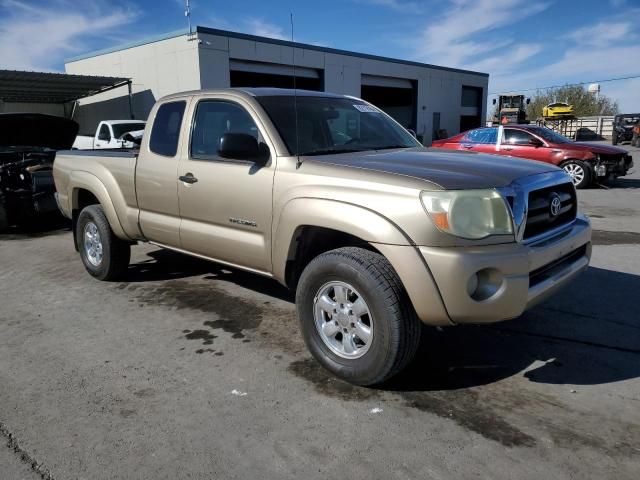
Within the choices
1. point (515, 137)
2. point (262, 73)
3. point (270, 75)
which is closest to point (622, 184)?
point (515, 137)

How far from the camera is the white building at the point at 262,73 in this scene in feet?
62.7

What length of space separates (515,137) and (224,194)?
10.6 metres

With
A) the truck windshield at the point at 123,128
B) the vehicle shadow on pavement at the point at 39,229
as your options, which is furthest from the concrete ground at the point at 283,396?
the truck windshield at the point at 123,128

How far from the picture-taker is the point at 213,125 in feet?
13.8

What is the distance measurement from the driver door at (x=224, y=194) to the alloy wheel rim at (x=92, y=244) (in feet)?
4.96

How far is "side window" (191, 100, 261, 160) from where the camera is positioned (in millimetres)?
4012

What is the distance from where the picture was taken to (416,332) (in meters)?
2.96

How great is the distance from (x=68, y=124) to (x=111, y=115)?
50.5 feet

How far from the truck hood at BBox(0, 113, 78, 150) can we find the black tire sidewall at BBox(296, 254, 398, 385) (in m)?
7.25

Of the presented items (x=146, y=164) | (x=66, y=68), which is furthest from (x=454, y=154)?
(x=66, y=68)

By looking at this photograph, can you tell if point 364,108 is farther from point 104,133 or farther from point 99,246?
point 104,133

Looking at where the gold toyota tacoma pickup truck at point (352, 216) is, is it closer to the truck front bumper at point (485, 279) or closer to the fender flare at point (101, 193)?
the truck front bumper at point (485, 279)

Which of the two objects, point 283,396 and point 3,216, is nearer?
point 283,396

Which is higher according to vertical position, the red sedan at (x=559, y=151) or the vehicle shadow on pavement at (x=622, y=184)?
the red sedan at (x=559, y=151)
